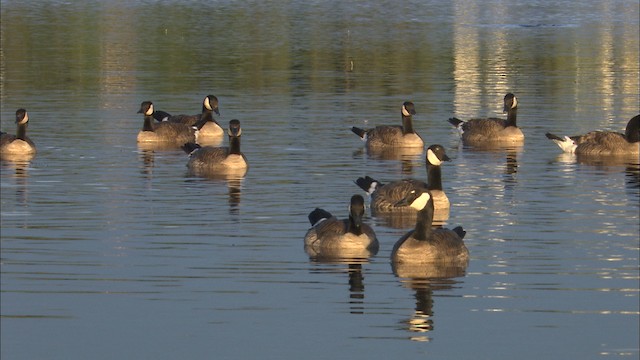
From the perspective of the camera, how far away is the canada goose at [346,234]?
27.1 m

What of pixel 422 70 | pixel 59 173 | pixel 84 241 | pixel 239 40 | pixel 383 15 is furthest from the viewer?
pixel 383 15

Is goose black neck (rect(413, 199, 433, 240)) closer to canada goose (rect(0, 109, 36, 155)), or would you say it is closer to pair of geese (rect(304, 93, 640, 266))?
pair of geese (rect(304, 93, 640, 266))

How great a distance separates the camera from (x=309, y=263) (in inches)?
1058

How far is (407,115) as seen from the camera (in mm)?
43719

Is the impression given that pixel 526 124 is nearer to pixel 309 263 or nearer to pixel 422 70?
pixel 422 70

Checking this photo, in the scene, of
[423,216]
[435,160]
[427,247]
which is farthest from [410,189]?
[427,247]

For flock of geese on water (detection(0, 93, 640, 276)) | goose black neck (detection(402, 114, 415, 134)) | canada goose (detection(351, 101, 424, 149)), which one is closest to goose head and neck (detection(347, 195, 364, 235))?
flock of geese on water (detection(0, 93, 640, 276))

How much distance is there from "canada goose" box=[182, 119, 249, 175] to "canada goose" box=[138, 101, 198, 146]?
5508 millimetres

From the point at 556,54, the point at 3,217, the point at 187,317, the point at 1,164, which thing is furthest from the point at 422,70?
the point at 187,317

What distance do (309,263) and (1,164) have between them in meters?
15.8

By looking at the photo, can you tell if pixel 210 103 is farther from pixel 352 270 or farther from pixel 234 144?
pixel 352 270

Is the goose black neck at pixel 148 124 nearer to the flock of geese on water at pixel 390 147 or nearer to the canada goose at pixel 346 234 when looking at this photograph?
the flock of geese on water at pixel 390 147

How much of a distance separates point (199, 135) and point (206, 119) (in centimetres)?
76

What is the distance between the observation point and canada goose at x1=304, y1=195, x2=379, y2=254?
2709cm
